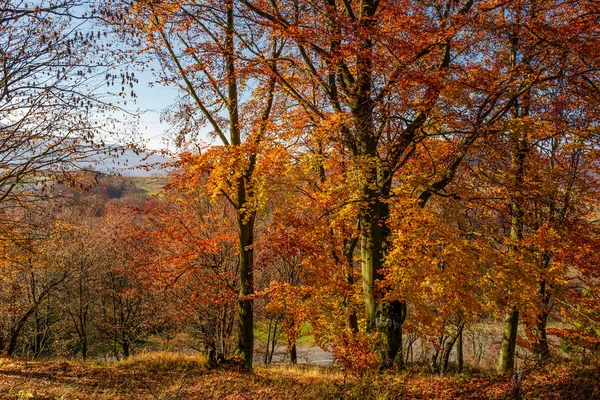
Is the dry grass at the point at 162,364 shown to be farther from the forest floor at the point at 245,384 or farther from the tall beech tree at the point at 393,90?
the tall beech tree at the point at 393,90

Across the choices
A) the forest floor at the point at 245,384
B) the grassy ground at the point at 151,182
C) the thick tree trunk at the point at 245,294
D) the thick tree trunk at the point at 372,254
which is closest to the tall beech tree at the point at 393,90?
the thick tree trunk at the point at 372,254

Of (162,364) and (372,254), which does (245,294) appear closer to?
(162,364)

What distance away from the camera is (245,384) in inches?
332

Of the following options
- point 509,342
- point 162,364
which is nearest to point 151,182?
point 162,364

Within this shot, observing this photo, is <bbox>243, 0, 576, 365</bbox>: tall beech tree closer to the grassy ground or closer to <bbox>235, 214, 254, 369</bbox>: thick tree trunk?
<bbox>235, 214, 254, 369</bbox>: thick tree trunk

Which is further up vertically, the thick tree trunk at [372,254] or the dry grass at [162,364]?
the thick tree trunk at [372,254]

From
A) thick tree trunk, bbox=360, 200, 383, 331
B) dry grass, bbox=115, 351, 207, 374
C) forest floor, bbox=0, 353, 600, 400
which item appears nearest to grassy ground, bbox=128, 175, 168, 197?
forest floor, bbox=0, 353, 600, 400

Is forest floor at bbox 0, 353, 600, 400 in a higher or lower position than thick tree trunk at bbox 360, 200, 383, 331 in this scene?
lower

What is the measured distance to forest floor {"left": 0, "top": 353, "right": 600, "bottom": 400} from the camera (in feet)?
20.1

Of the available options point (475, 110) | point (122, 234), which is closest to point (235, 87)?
point (475, 110)

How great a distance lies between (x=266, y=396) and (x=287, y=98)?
27.6 feet

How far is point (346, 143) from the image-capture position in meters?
9.44

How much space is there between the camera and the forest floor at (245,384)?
6121 millimetres

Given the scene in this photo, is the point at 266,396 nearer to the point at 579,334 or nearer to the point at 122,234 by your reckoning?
the point at 579,334
